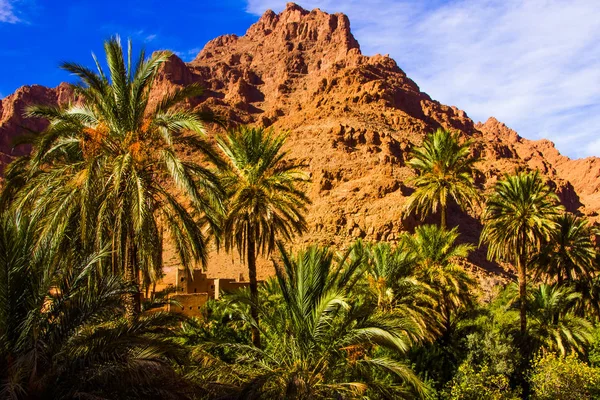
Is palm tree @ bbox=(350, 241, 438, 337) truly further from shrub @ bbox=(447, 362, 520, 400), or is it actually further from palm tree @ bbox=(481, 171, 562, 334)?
palm tree @ bbox=(481, 171, 562, 334)

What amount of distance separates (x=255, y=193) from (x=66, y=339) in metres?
9.34

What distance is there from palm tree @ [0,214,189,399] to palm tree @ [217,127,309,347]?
8029 millimetres

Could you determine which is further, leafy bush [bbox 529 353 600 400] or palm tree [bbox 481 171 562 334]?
palm tree [bbox 481 171 562 334]

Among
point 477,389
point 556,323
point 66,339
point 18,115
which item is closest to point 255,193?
point 66,339

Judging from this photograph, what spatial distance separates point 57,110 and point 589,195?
430 feet

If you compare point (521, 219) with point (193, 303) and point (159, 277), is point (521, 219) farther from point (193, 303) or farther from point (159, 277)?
point (193, 303)

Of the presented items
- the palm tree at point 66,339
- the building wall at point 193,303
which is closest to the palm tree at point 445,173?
the building wall at point 193,303

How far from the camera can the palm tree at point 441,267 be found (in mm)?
19578

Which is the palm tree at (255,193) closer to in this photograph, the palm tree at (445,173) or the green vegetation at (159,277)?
the green vegetation at (159,277)

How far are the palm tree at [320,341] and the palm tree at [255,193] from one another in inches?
199

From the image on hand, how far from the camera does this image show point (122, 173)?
31.1 ft

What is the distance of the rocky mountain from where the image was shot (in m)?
50.7

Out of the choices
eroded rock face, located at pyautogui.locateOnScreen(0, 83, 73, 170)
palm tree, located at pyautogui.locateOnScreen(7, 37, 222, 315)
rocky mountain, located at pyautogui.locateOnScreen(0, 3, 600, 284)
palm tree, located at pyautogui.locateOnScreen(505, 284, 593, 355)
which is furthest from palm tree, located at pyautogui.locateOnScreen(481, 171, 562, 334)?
eroded rock face, located at pyautogui.locateOnScreen(0, 83, 73, 170)

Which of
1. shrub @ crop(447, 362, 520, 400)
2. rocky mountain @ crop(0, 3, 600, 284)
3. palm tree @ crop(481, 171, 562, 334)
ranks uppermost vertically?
rocky mountain @ crop(0, 3, 600, 284)
